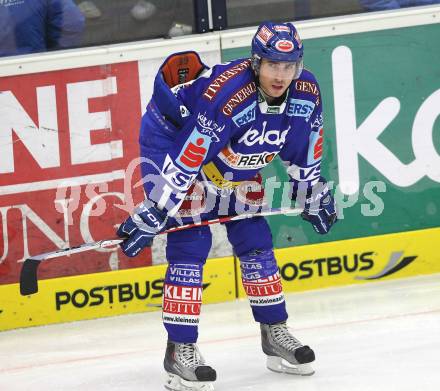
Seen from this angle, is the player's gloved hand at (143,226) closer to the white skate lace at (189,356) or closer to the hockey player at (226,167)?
the hockey player at (226,167)

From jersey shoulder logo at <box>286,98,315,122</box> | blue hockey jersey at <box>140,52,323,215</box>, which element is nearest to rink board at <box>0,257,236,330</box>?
blue hockey jersey at <box>140,52,323,215</box>

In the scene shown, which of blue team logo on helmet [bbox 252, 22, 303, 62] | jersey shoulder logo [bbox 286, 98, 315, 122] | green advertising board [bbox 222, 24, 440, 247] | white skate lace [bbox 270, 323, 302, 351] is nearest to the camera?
blue team logo on helmet [bbox 252, 22, 303, 62]

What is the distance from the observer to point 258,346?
4727 mm

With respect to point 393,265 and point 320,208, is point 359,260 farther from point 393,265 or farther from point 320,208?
point 320,208

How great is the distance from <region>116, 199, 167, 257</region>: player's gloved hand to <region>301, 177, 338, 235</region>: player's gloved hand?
2.06 feet

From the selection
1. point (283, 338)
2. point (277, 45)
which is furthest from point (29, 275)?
point (277, 45)

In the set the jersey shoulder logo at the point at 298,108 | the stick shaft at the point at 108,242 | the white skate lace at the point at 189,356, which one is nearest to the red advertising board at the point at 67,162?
the stick shaft at the point at 108,242

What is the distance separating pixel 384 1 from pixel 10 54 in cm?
185

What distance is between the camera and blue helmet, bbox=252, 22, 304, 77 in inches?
152

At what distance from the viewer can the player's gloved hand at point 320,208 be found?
428 cm

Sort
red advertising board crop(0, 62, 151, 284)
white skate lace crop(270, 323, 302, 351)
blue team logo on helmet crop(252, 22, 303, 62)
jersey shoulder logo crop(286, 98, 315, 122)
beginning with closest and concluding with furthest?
blue team logo on helmet crop(252, 22, 303, 62) < jersey shoulder logo crop(286, 98, 315, 122) < white skate lace crop(270, 323, 302, 351) < red advertising board crop(0, 62, 151, 284)

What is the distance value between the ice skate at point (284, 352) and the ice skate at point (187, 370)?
30 centimetres

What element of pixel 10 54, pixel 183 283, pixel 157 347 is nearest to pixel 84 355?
pixel 157 347

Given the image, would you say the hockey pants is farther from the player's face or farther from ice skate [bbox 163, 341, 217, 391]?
the player's face
